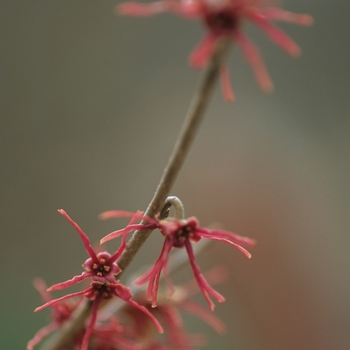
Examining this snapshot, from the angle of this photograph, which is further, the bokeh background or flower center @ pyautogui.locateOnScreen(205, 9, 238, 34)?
the bokeh background

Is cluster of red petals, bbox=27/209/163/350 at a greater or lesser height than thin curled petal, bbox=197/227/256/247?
lesser

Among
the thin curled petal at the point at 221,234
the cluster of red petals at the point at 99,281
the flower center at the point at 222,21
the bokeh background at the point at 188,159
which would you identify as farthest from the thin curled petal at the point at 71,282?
the bokeh background at the point at 188,159

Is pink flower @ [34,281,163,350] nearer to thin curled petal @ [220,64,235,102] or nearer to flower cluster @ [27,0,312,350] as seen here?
flower cluster @ [27,0,312,350]

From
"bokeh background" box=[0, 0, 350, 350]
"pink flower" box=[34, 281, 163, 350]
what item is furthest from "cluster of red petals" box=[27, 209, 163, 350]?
"bokeh background" box=[0, 0, 350, 350]

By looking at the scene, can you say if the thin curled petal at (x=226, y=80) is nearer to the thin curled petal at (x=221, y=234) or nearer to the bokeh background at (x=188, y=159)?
the thin curled petal at (x=221, y=234)

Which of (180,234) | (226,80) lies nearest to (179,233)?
(180,234)

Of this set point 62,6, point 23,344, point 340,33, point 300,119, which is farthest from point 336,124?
point 23,344
